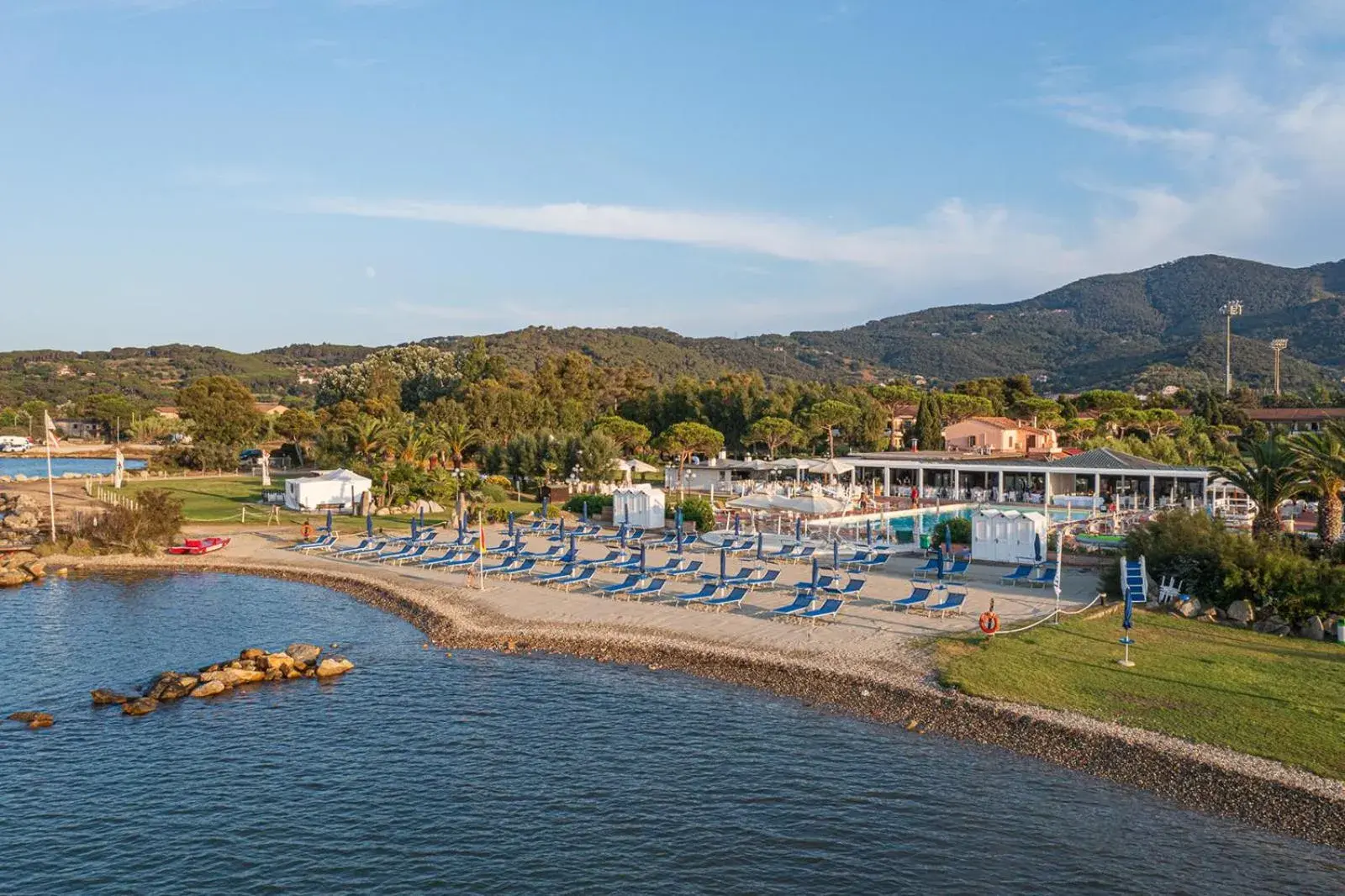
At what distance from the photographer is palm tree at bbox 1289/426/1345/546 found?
2072cm

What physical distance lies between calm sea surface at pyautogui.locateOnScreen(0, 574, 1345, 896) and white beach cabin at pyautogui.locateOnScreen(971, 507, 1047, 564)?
36.1 ft

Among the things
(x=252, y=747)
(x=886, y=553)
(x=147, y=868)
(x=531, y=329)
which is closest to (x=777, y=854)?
(x=147, y=868)

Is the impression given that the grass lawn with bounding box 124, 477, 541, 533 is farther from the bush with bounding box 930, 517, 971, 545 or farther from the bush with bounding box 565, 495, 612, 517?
the bush with bounding box 930, 517, 971, 545

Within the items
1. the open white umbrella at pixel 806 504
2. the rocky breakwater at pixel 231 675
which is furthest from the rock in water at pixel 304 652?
the open white umbrella at pixel 806 504

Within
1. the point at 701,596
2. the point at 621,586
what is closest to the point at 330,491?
the point at 621,586

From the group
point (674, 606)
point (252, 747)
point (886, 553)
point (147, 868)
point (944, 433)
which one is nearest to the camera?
point (147, 868)

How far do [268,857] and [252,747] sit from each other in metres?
3.61

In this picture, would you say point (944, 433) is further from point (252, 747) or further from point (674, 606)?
point (252, 747)

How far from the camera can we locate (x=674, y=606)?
2038 cm

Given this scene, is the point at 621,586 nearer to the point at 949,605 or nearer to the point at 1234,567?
the point at 949,605

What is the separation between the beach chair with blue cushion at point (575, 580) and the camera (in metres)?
22.6

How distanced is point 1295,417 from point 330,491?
68.7 meters

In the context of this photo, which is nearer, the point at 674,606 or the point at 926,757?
the point at 926,757

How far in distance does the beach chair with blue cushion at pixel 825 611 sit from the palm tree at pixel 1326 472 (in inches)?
434
